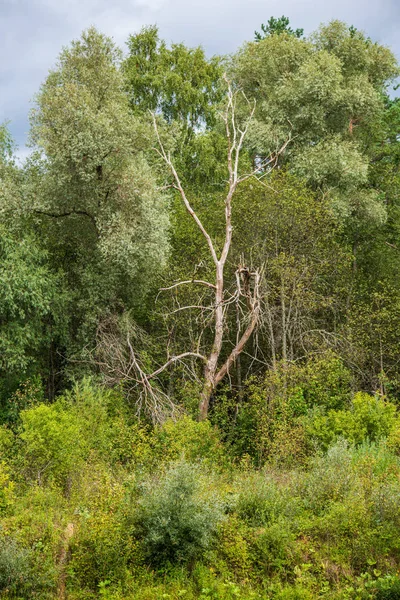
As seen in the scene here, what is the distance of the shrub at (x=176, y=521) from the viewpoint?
25.2ft

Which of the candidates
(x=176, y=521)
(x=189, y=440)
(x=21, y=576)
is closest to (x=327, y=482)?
(x=176, y=521)

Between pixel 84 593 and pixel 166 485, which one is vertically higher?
pixel 166 485

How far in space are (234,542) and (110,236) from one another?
31.1ft

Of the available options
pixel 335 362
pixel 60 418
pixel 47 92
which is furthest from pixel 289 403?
pixel 47 92

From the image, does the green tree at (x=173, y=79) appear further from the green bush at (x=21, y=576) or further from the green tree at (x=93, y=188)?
the green bush at (x=21, y=576)

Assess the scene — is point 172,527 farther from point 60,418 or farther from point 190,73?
point 190,73

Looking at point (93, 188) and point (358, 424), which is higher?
point (93, 188)

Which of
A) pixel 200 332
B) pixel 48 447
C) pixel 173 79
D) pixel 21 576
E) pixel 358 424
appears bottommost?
pixel 21 576

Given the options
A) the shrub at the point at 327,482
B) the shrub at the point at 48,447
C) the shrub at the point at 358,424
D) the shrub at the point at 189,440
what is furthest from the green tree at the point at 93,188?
the shrub at the point at 327,482

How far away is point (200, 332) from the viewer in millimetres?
18438

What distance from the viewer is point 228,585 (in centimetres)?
738

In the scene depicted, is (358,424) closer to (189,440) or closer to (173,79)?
(189,440)

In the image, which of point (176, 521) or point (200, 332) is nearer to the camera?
point (176, 521)

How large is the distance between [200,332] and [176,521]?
10.9m
